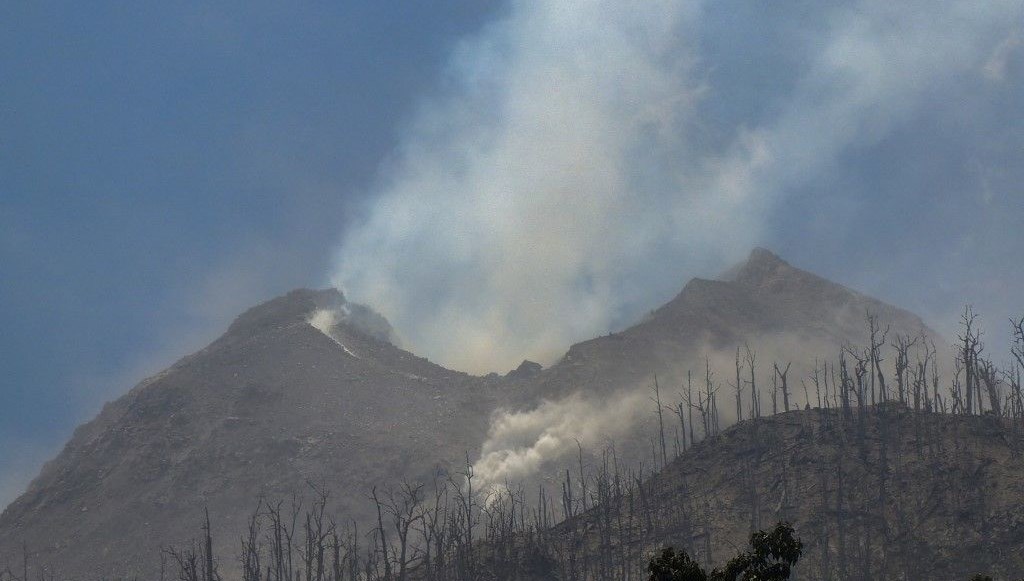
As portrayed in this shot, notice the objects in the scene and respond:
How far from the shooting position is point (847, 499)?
76500mm

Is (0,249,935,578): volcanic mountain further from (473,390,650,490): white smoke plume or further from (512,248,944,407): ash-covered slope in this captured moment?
(473,390,650,490): white smoke plume

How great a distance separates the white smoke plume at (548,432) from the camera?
15900 centimetres

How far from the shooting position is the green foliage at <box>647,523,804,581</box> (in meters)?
17.5

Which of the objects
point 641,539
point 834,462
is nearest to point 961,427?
point 834,462

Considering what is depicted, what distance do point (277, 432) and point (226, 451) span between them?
9.99m

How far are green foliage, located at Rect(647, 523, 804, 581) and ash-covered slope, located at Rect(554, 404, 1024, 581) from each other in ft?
176

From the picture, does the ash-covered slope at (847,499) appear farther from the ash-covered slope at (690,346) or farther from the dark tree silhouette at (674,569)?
the ash-covered slope at (690,346)

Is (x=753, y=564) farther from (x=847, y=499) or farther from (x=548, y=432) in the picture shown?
(x=548, y=432)

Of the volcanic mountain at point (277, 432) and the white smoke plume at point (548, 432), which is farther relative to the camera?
the white smoke plume at point (548, 432)

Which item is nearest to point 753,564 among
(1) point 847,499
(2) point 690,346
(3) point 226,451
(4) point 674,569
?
(4) point 674,569

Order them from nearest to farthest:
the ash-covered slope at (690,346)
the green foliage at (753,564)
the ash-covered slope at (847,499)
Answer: the green foliage at (753,564)
the ash-covered slope at (847,499)
the ash-covered slope at (690,346)

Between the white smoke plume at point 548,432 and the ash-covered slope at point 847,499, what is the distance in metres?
65.9

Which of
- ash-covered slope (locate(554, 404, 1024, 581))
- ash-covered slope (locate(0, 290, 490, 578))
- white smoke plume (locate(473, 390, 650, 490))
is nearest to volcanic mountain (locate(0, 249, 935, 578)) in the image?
ash-covered slope (locate(0, 290, 490, 578))

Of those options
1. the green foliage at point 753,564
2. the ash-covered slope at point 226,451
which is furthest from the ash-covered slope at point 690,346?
the green foliage at point 753,564
